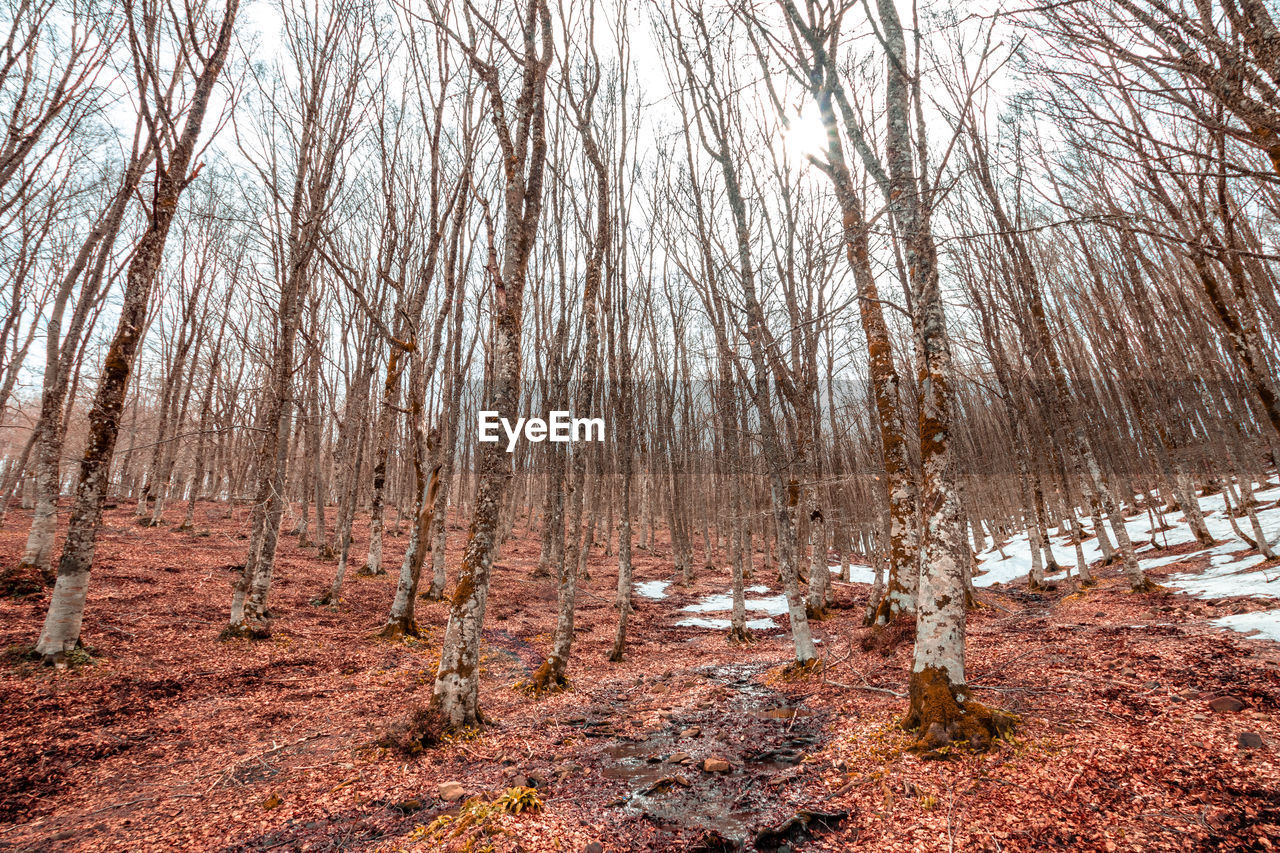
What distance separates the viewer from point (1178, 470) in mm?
14602

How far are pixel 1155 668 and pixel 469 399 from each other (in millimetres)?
27059

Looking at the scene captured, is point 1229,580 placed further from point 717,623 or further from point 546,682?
point 546,682

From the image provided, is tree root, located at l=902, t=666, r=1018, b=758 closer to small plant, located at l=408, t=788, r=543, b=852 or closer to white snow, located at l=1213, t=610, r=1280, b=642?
small plant, located at l=408, t=788, r=543, b=852

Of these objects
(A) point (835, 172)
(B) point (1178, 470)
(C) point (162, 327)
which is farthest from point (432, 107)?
(B) point (1178, 470)

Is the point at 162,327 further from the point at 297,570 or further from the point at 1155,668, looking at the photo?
the point at 1155,668

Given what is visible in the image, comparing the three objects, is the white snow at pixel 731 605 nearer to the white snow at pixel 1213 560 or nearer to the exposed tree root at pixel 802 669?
the exposed tree root at pixel 802 669

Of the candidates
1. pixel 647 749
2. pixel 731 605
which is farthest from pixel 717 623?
pixel 647 749

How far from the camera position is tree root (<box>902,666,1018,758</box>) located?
3.92 m

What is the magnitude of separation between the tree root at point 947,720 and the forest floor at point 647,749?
0.13 m

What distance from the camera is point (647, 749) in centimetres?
517

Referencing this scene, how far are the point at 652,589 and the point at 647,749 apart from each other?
14.0 meters

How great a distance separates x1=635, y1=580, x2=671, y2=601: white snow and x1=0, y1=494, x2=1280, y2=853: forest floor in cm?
906

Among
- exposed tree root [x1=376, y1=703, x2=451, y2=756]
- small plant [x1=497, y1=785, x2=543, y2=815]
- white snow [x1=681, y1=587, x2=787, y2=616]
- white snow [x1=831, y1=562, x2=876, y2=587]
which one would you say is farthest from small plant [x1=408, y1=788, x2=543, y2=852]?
white snow [x1=831, y1=562, x2=876, y2=587]

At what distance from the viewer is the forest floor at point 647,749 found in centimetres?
321
